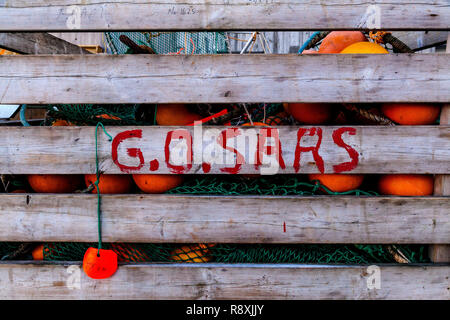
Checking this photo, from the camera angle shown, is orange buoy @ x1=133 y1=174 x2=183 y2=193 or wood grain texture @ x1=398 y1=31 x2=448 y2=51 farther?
wood grain texture @ x1=398 y1=31 x2=448 y2=51

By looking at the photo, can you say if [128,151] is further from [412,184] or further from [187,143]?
[412,184]

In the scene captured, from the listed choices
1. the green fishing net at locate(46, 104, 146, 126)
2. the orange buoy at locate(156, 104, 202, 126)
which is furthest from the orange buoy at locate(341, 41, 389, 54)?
the green fishing net at locate(46, 104, 146, 126)

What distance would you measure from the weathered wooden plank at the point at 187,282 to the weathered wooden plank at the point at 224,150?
413mm

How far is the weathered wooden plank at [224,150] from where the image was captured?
1.30 metres

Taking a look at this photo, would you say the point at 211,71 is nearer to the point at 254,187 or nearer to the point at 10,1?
the point at 254,187

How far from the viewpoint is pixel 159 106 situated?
156cm

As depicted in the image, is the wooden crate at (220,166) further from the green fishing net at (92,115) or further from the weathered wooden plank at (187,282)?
the green fishing net at (92,115)

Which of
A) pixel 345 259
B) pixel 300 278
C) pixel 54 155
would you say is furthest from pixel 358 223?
pixel 54 155

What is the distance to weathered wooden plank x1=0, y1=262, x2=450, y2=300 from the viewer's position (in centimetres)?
135

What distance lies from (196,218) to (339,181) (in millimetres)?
651

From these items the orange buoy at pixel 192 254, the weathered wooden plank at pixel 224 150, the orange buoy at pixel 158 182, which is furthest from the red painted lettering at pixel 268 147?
the orange buoy at pixel 192 254

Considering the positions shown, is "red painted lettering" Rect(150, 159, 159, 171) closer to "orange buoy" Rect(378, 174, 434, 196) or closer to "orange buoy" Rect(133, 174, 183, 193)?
"orange buoy" Rect(133, 174, 183, 193)

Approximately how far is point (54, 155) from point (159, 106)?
20.1 inches

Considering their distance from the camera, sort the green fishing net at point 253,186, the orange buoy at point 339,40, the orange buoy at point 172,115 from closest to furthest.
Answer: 1. the green fishing net at point 253,186
2. the orange buoy at point 172,115
3. the orange buoy at point 339,40
